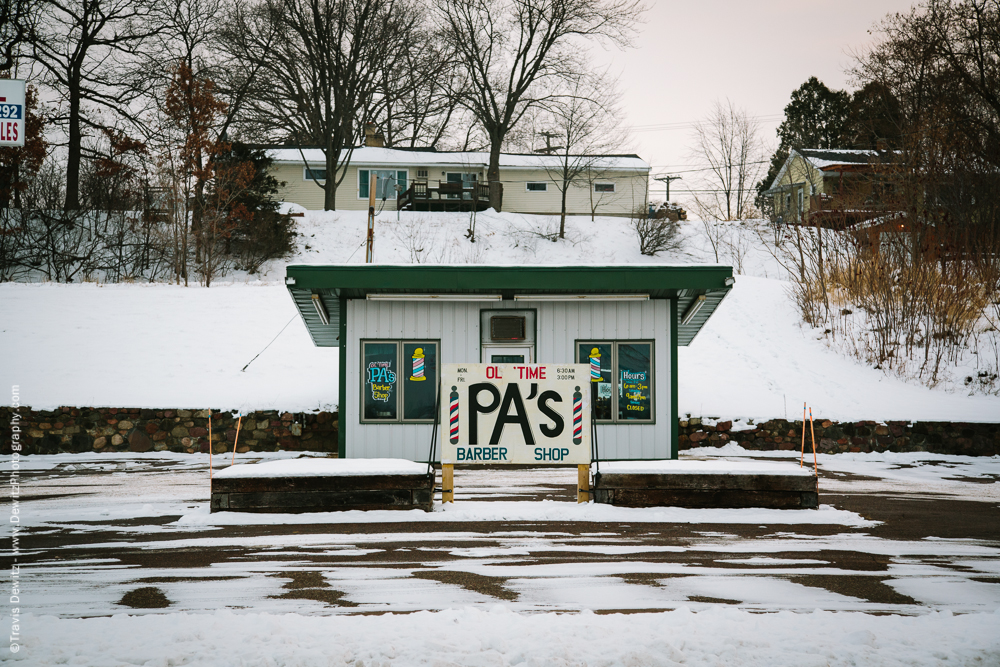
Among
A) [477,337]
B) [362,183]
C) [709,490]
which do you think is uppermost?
[362,183]

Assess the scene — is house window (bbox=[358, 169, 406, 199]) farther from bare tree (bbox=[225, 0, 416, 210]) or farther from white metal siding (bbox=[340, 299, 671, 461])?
white metal siding (bbox=[340, 299, 671, 461])

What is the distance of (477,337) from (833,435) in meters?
7.97

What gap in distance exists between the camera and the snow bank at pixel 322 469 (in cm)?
898

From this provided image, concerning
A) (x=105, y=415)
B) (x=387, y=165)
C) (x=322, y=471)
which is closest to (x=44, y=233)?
(x=387, y=165)

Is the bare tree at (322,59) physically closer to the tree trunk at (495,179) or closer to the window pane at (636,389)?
the tree trunk at (495,179)

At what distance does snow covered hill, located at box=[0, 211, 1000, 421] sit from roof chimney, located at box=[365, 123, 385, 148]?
78.8ft

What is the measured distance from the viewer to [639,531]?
804 cm

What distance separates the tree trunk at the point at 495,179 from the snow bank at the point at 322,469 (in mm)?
34928

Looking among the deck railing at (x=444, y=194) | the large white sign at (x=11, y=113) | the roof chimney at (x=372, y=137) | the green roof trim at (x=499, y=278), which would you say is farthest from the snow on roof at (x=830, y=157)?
the large white sign at (x=11, y=113)

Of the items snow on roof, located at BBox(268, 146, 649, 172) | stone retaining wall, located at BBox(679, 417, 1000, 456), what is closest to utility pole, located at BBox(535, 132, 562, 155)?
snow on roof, located at BBox(268, 146, 649, 172)

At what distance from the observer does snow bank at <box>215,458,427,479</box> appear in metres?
8.98

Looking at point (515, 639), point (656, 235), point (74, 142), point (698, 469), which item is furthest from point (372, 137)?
point (515, 639)

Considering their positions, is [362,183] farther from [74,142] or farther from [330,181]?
[74,142]

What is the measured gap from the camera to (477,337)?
13695 millimetres
